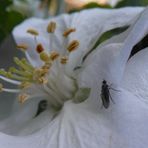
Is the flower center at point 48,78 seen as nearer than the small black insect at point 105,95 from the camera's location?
No

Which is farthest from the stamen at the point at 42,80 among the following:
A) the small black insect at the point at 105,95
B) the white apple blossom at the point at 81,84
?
the small black insect at the point at 105,95

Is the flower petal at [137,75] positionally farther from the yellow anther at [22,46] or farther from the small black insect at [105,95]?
the yellow anther at [22,46]

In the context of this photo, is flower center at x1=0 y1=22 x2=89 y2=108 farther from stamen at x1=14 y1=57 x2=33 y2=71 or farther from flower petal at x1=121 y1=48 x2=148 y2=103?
flower petal at x1=121 y1=48 x2=148 y2=103

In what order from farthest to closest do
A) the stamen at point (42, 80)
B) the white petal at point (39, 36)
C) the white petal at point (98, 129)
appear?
1. the white petal at point (39, 36)
2. the stamen at point (42, 80)
3. the white petal at point (98, 129)

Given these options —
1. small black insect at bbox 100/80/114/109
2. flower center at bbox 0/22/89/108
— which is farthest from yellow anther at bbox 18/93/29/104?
small black insect at bbox 100/80/114/109

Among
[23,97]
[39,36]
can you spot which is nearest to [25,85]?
[23,97]

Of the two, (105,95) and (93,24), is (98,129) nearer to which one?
(105,95)

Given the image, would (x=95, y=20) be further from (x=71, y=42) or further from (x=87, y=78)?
(x=87, y=78)

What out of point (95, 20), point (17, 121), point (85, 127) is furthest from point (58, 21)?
point (85, 127)
